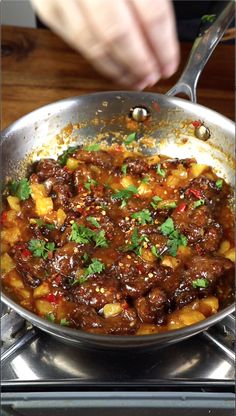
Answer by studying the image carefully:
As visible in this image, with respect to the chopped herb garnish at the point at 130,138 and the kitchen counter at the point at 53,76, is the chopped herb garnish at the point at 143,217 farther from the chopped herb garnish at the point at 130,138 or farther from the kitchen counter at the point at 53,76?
the kitchen counter at the point at 53,76

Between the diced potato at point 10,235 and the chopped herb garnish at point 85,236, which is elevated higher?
the diced potato at point 10,235

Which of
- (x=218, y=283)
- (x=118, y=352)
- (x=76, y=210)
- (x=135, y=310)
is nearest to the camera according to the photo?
(x=118, y=352)

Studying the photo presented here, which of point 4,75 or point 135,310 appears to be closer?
point 135,310

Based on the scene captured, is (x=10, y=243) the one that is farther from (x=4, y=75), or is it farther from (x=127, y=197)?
(x=4, y=75)

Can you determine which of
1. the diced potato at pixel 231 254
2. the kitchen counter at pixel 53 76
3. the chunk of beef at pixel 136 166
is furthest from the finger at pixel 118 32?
the kitchen counter at pixel 53 76

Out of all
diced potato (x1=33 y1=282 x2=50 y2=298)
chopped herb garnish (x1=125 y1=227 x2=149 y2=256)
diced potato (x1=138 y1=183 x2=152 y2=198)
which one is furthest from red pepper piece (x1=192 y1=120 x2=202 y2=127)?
diced potato (x1=33 y1=282 x2=50 y2=298)

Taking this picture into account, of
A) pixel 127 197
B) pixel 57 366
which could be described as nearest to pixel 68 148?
pixel 127 197

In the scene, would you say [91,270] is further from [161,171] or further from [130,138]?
[130,138]
